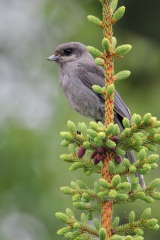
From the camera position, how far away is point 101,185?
293cm

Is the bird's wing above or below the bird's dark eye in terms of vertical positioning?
below

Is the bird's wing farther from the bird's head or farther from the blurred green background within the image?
the blurred green background

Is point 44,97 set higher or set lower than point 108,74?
higher

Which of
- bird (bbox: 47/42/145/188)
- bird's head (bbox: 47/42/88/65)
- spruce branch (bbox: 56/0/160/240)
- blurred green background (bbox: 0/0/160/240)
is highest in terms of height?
blurred green background (bbox: 0/0/160/240)

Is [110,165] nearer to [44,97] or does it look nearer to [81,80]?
[81,80]

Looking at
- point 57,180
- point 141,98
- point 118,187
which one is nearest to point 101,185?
point 118,187

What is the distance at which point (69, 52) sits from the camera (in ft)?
18.8

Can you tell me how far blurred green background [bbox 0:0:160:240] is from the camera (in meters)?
9.45

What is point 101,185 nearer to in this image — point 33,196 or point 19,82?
point 33,196

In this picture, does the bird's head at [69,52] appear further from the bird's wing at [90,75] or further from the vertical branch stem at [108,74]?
the vertical branch stem at [108,74]

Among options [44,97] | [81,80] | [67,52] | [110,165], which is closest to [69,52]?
[67,52]

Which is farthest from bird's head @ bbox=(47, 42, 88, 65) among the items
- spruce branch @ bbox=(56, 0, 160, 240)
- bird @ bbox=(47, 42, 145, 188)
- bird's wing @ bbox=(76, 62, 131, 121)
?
spruce branch @ bbox=(56, 0, 160, 240)

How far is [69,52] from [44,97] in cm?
613

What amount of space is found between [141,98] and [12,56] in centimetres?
297
